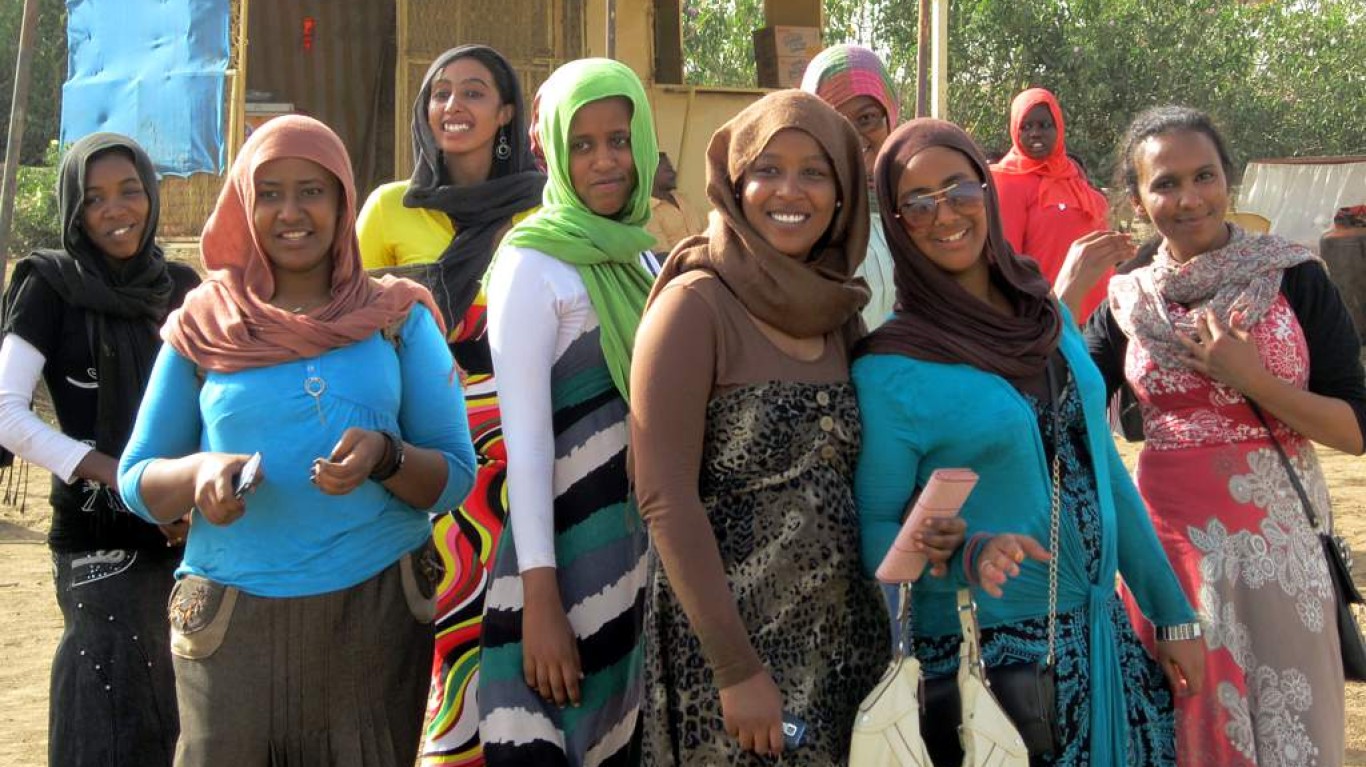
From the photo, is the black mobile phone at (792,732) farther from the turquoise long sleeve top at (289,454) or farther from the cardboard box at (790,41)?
the cardboard box at (790,41)

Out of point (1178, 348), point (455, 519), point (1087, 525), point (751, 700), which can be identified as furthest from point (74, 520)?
point (1178, 348)

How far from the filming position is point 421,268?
12.5 feet

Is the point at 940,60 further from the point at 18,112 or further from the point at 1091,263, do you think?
the point at 1091,263

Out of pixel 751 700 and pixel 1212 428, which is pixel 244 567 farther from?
pixel 1212 428

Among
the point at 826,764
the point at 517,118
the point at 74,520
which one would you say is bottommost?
the point at 826,764

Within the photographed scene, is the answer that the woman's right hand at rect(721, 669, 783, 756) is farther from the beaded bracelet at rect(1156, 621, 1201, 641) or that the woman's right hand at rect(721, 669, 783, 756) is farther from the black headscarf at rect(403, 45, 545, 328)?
the black headscarf at rect(403, 45, 545, 328)

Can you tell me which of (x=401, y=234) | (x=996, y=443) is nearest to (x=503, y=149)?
(x=401, y=234)

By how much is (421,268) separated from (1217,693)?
6.72 feet

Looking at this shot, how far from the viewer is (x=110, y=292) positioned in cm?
370

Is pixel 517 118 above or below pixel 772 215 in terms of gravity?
above

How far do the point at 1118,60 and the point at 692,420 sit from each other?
1676cm

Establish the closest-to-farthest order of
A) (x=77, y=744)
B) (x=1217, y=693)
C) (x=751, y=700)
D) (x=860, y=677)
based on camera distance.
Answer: (x=751, y=700) < (x=860, y=677) < (x=1217, y=693) < (x=77, y=744)

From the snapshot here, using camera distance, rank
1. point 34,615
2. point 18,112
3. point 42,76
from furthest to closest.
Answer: point 42,76 → point 18,112 → point 34,615

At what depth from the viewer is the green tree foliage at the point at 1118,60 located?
59.8 feet
